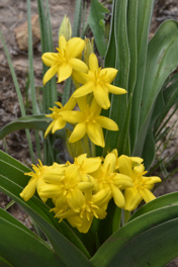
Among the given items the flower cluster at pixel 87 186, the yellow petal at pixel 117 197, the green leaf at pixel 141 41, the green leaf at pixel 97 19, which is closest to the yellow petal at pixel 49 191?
the flower cluster at pixel 87 186

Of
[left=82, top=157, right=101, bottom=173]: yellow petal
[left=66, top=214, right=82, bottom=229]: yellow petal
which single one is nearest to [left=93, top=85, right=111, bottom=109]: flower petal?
[left=82, top=157, right=101, bottom=173]: yellow petal

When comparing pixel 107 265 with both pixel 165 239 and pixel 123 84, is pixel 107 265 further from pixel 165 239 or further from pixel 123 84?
pixel 123 84

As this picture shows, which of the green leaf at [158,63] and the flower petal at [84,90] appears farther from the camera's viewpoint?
the green leaf at [158,63]

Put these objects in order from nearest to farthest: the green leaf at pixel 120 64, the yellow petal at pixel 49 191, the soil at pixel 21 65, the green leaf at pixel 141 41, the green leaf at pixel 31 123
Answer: the yellow petal at pixel 49 191 → the green leaf at pixel 120 64 → the green leaf at pixel 141 41 → the green leaf at pixel 31 123 → the soil at pixel 21 65

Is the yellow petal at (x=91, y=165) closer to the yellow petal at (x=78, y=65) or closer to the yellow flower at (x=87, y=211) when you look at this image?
the yellow flower at (x=87, y=211)

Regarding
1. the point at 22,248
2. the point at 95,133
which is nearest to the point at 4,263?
the point at 22,248

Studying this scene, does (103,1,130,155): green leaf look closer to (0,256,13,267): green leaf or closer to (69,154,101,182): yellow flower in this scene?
(69,154,101,182): yellow flower

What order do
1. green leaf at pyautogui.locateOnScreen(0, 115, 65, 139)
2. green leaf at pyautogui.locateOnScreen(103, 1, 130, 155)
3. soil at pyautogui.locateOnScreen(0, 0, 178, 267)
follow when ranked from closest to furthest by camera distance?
1. green leaf at pyautogui.locateOnScreen(103, 1, 130, 155)
2. green leaf at pyautogui.locateOnScreen(0, 115, 65, 139)
3. soil at pyautogui.locateOnScreen(0, 0, 178, 267)
